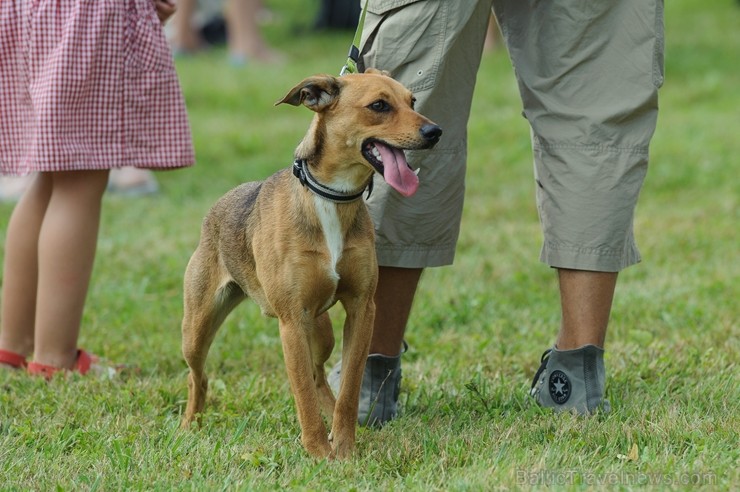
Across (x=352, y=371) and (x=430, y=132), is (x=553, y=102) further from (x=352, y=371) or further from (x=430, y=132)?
(x=352, y=371)

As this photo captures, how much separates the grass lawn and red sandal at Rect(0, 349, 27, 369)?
0.28 meters

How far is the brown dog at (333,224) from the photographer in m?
3.65

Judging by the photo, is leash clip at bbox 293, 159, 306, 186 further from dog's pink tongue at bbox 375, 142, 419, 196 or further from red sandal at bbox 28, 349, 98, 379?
red sandal at bbox 28, 349, 98, 379

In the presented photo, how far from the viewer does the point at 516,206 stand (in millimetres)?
8641

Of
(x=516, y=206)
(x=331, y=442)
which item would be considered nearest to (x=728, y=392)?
(x=331, y=442)

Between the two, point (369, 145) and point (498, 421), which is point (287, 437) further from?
point (369, 145)

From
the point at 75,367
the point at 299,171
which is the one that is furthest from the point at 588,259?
the point at 75,367

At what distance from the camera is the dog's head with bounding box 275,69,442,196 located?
11.7 feet

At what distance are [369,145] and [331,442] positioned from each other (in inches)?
40.6

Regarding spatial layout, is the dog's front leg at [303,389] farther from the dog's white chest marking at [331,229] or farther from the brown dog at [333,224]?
the dog's white chest marking at [331,229]

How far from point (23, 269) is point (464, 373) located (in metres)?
2.07

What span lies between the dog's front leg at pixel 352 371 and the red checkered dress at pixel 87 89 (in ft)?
4.89

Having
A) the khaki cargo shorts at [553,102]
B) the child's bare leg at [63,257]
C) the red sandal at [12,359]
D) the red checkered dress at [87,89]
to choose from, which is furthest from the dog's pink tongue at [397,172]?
the red sandal at [12,359]

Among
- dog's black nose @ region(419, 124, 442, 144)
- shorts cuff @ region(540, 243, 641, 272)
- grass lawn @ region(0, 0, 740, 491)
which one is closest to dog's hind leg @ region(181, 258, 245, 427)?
grass lawn @ region(0, 0, 740, 491)
